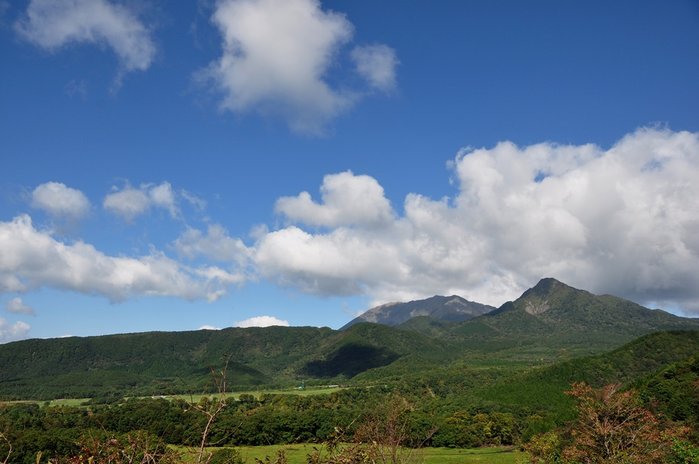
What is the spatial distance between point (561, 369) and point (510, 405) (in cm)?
3357

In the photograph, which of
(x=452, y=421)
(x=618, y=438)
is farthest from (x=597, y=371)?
(x=618, y=438)

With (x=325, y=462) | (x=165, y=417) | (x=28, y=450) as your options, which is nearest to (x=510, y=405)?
(x=165, y=417)

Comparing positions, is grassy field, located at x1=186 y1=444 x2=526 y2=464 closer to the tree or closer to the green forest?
the green forest

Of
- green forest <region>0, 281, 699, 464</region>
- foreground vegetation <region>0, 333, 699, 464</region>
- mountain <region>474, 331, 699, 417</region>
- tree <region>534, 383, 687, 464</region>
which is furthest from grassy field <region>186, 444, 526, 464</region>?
tree <region>534, 383, 687, 464</region>

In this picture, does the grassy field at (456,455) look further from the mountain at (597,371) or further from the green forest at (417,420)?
the mountain at (597,371)

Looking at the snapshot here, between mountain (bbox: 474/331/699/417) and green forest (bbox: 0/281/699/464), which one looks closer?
green forest (bbox: 0/281/699/464)

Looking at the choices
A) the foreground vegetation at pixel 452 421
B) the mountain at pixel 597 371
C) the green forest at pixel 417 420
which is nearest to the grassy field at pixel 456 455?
the foreground vegetation at pixel 452 421

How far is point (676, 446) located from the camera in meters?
26.3

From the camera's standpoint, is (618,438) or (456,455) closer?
(618,438)

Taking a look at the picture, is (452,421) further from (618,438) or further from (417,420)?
(618,438)

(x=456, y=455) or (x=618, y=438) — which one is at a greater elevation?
(x=618, y=438)

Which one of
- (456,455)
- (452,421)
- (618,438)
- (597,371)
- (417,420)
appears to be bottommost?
(456,455)

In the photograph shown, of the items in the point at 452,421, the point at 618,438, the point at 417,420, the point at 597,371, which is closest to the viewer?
the point at 618,438

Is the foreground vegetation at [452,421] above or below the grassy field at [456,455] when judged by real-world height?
above
